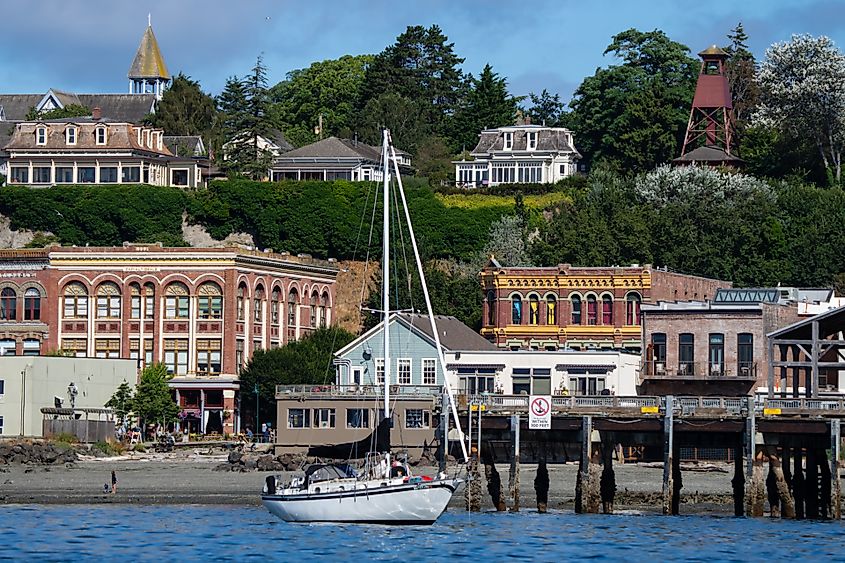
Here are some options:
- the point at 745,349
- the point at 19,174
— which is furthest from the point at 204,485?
the point at 19,174

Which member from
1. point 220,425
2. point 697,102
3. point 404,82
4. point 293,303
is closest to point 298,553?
point 220,425

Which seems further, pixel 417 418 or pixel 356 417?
pixel 356 417

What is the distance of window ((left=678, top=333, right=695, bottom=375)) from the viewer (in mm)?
98000

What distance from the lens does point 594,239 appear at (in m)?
130

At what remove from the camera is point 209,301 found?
Result: 128 meters

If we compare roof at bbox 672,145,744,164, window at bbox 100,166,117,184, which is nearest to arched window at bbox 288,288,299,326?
window at bbox 100,166,117,184

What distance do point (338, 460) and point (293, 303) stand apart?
200ft

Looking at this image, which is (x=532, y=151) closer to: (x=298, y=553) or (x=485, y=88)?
(x=485, y=88)

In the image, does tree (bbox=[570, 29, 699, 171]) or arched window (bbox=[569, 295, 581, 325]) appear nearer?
arched window (bbox=[569, 295, 581, 325])

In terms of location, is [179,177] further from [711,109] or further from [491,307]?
[491,307]

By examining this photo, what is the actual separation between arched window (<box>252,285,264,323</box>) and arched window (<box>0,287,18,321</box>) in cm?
1547

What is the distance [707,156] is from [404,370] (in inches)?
1813

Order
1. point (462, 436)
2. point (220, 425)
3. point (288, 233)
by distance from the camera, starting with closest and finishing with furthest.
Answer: point (462, 436) < point (220, 425) < point (288, 233)

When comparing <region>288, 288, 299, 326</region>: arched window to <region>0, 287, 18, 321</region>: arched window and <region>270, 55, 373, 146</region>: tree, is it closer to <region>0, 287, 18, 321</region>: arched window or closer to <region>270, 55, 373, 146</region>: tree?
<region>0, 287, 18, 321</region>: arched window
